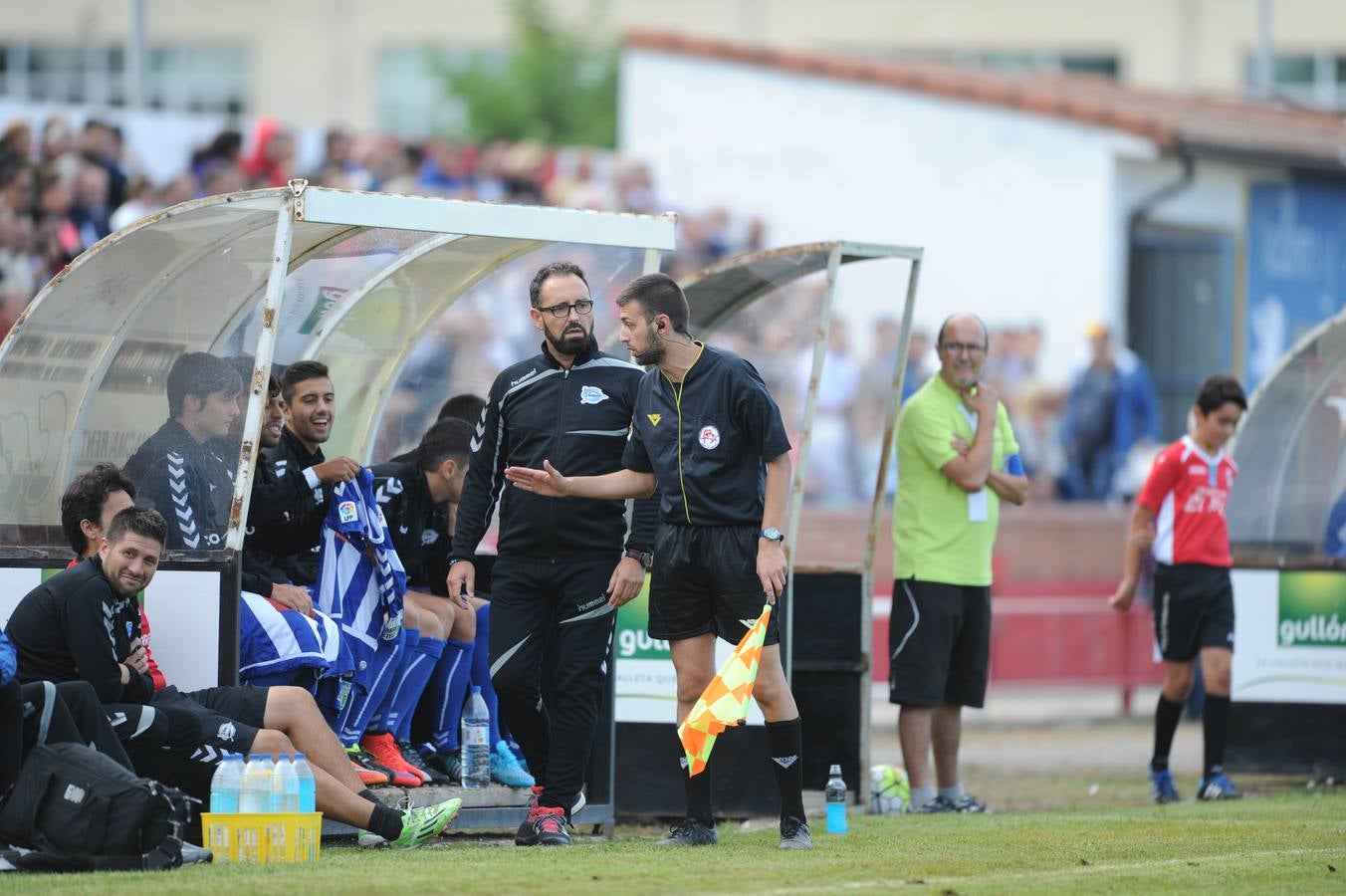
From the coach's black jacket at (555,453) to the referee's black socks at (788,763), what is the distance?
926 mm

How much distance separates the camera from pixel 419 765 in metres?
10.1

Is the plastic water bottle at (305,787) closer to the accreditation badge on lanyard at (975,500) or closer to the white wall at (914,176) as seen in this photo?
the accreditation badge on lanyard at (975,500)

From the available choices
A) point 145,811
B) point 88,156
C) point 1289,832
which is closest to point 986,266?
point 88,156

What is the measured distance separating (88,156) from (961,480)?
958 centimetres

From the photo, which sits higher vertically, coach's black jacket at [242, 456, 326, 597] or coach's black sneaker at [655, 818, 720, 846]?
coach's black jacket at [242, 456, 326, 597]

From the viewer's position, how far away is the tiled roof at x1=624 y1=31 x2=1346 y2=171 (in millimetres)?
24125

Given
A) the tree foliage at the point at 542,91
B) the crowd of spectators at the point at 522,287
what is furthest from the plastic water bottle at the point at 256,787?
the tree foliage at the point at 542,91

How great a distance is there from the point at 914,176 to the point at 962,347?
1493cm

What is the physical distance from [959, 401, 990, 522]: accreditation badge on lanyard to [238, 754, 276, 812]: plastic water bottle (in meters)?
4.39

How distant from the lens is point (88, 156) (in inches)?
712

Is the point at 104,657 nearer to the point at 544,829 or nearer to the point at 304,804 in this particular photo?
the point at 304,804

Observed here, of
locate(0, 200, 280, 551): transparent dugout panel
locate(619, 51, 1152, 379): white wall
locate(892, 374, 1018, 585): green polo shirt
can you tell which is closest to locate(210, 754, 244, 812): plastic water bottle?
locate(0, 200, 280, 551): transparent dugout panel

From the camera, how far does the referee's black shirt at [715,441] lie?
28.7ft

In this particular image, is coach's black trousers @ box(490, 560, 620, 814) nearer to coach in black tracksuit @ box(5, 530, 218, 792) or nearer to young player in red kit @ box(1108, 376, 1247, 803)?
coach in black tracksuit @ box(5, 530, 218, 792)
